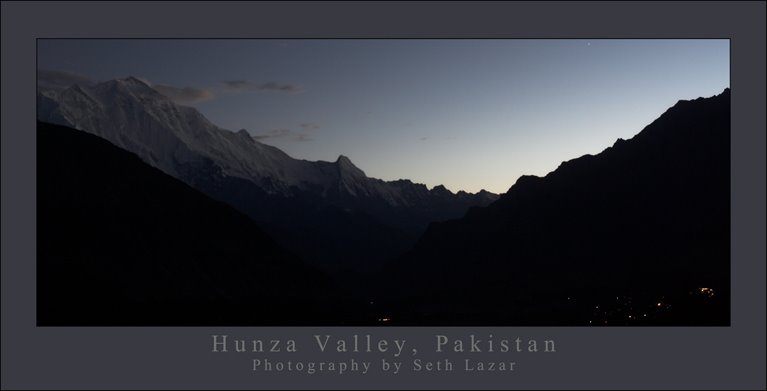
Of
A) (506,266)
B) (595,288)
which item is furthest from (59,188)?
(506,266)

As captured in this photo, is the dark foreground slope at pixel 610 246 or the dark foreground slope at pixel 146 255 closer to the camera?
the dark foreground slope at pixel 146 255

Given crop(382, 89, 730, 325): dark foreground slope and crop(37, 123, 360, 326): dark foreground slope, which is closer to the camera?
crop(37, 123, 360, 326): dark foreground slope

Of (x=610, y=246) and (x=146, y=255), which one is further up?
(x=146, y=255)

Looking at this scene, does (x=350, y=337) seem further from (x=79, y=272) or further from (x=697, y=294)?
(x=697, y=294)
